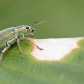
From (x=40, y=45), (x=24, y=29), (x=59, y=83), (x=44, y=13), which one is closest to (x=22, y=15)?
(x=44, y=13)

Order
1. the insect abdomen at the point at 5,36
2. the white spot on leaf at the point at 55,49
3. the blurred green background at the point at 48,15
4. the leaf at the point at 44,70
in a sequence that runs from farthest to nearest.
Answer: the blurred green background at the point at 48,15 → the insect abdomen at the point at 5,36 → the white spot on leaf at the point at 55,49 → the leaf at the point at 44,70

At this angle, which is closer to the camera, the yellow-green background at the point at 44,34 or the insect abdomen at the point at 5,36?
the yellow-green background at the point at 44,34

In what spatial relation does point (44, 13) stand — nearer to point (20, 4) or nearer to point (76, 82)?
point (20, 4)

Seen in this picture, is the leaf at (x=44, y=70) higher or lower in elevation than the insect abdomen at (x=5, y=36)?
lower

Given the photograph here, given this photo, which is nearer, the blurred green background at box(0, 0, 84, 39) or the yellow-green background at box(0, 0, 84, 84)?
the yellow-green background at box(0, 0, 84, 84)

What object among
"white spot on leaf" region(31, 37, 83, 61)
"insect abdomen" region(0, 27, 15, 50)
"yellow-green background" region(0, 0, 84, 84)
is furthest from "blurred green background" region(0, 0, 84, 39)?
"white spot on leaf" region(31, 37, 83, 61)

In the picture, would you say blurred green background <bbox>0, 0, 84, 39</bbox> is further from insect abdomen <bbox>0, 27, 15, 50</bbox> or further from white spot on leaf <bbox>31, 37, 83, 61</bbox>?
white spot on leaf <bbox>31, 37, 83, 61</bbox>

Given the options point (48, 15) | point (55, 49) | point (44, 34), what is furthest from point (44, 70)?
point (48, 15)

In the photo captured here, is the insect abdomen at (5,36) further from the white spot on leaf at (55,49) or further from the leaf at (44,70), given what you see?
the white spot on leaf at (55,49)

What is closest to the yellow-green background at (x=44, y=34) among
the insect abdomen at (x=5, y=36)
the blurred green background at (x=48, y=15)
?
the blurred green background at (x=48, y=15)
